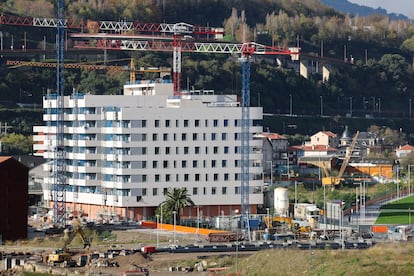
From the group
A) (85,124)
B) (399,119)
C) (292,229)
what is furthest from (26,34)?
(292,229)

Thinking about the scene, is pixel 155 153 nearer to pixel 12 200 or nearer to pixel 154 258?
pixel 12 200

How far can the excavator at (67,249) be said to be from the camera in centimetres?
6738

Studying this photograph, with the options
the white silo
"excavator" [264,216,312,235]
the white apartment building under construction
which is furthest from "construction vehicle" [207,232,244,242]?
the white silo

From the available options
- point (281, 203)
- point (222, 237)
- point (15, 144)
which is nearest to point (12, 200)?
point (222, 237)

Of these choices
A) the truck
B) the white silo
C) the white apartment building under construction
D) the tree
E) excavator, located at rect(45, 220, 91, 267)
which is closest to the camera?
excavator, located at rect(45, 220, 91, 267)

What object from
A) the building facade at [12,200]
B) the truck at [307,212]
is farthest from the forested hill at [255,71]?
the building facade at [12,200]

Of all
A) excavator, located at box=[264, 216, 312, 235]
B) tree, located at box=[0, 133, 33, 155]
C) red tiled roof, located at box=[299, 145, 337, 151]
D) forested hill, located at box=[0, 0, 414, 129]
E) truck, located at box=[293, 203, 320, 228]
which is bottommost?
excavator, located at box=[264, 216, 312, 235]

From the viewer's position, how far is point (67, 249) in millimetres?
71312

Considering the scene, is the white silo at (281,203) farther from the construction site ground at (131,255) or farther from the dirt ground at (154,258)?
the dirt ground at (154,258)

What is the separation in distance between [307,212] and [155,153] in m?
9.27

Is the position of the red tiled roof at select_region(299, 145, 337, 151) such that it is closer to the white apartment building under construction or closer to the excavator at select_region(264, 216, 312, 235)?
the white apartment building under construction

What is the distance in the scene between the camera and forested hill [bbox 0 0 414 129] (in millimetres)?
139250

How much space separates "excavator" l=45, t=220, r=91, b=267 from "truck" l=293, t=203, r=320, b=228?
14.4m

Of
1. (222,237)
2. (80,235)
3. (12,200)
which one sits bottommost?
(222,237)
